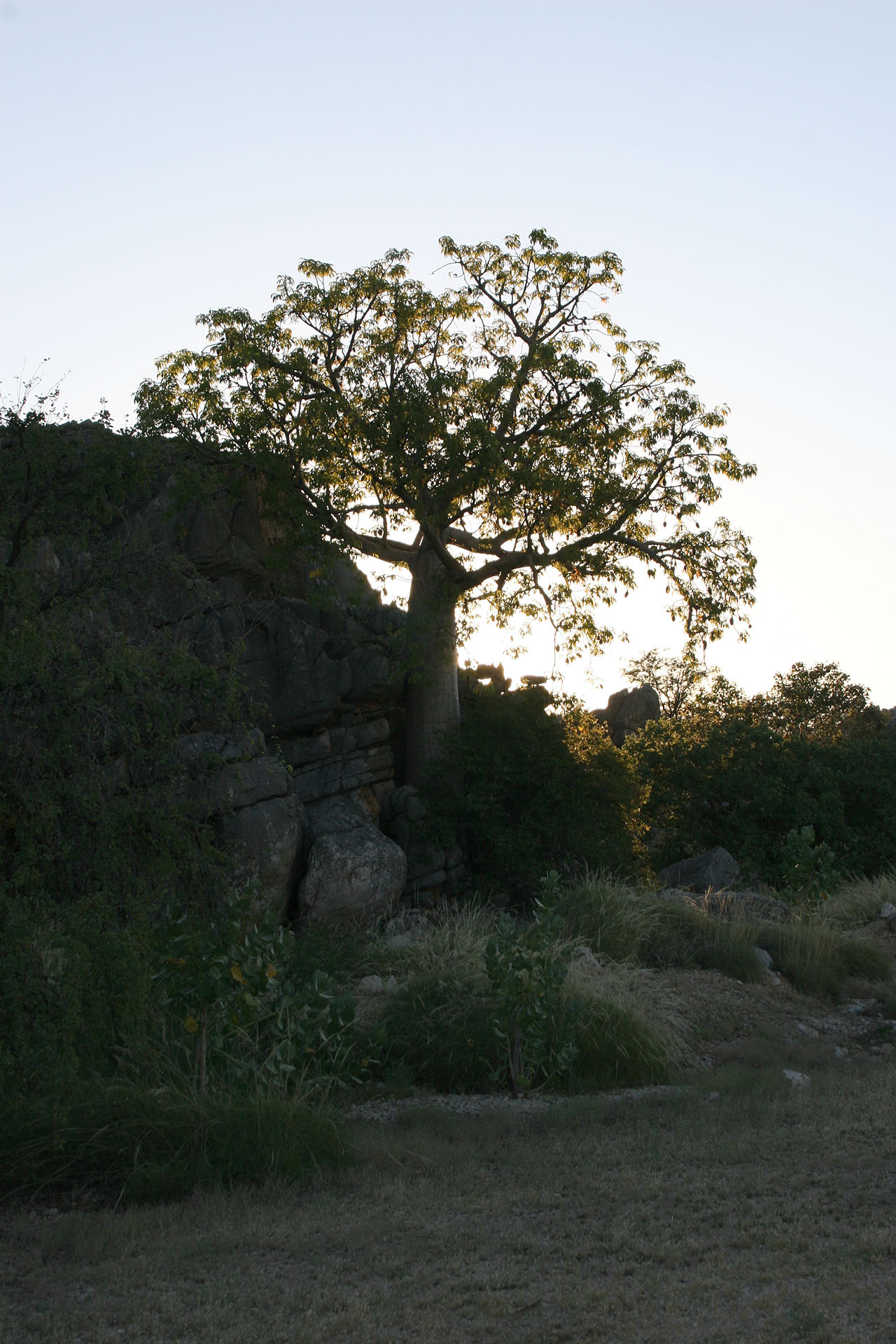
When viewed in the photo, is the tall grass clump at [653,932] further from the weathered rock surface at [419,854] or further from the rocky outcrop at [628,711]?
the rocky outcrop at [628,711]

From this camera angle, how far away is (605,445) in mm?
20094

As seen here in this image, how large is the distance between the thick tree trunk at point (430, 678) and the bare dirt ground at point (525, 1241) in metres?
12.3

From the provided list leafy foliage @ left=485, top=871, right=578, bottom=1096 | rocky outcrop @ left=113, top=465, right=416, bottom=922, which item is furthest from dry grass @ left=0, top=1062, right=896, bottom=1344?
rocky outcrop @ left=113, top=465, right=416, bottom=922

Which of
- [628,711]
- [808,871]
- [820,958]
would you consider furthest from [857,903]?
[628,711]

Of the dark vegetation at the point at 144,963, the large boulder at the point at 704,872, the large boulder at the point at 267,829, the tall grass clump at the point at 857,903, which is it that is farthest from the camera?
the large boulder at the point at 704,872

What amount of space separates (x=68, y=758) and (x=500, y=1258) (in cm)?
318

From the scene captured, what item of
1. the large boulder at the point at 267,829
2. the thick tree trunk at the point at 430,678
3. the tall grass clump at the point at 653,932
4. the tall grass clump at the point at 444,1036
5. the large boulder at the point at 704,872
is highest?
the thick tree trunk at the point at 430,678

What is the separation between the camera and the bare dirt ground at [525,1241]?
390cm

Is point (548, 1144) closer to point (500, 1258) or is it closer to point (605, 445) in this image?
point (500, 1258)

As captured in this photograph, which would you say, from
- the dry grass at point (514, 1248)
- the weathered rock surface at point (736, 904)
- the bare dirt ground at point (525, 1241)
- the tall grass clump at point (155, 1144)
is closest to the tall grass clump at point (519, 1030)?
the bare dirt ground at point (525, 1241)

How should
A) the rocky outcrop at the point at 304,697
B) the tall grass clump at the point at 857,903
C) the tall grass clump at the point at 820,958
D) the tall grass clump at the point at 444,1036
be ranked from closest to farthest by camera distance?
1. the tall grass clump at the point at 444,1036
2. the tall grass clump at the point at 820,958
3. the tall grass clump at the point at 857,903
4. the rocky outcrop at the point at 304,697

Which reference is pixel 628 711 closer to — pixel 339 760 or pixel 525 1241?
pixel 339 760

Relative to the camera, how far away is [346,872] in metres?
16.1

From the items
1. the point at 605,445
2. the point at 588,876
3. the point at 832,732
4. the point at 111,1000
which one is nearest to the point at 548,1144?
the point at 111,1000
